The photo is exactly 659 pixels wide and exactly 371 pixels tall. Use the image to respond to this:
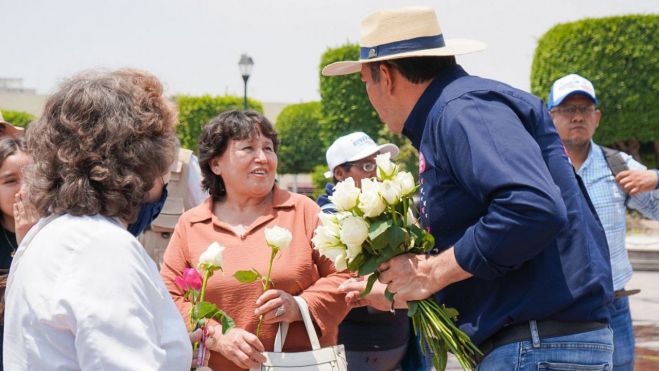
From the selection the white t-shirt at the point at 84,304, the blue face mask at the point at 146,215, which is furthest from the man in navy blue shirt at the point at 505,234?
the blue face mask at the point at 146,215

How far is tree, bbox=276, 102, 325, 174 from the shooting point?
52.3 meters

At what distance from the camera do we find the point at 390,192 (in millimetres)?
2924

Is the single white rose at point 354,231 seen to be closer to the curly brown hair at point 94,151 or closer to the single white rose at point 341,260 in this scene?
the single white rose at point 341,260

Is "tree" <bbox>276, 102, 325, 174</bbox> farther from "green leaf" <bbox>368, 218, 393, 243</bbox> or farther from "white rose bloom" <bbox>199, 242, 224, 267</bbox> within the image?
"green leaf" <bbox>368, 218, 393, 243</bbox>

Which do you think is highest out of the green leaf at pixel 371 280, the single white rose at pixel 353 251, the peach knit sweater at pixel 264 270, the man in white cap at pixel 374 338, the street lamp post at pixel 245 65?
the single white rose at pixel 353 251

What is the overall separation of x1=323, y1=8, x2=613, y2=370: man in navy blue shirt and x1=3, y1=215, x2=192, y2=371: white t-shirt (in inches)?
40.7

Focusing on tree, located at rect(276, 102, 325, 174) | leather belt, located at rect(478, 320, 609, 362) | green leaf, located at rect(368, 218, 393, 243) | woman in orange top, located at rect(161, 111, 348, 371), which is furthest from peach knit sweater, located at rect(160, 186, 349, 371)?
tree, located at rect(276, 102, 325, 174)

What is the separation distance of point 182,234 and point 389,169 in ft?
5.36

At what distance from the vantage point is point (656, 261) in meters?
18.1

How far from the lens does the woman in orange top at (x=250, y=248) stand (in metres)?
3.91

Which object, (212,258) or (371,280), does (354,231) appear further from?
(212,258)

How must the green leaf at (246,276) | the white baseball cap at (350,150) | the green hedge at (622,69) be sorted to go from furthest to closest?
1. the green hedge at (622,69)
2. the white baseball cap at (350,150)
3. the green leaf at (246,276)

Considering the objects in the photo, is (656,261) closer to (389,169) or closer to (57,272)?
(389,169)

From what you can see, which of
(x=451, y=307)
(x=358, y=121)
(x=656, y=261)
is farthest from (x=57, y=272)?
(x=358, y=121)
